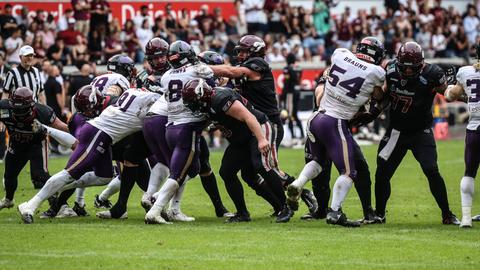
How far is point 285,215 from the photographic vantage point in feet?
33.3

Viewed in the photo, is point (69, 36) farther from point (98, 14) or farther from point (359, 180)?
point (359, 180)

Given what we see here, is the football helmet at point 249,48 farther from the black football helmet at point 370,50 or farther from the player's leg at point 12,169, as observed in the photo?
the player's leg at point 12,169

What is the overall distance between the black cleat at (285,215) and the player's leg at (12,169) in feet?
9.93

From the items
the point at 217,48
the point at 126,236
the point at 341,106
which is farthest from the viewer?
the point at 217,48

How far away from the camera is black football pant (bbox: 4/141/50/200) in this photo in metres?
11.2

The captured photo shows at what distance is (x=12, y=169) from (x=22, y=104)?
1.12m

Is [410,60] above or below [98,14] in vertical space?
above

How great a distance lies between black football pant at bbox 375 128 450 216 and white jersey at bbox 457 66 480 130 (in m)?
0.46

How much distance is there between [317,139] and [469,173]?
1479mm

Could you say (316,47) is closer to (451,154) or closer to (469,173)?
(451,154)

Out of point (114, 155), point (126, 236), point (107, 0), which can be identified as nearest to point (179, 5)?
point (107, 0)

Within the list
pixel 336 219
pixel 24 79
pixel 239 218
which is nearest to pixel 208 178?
pixel 239 218

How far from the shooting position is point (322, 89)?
10.3m

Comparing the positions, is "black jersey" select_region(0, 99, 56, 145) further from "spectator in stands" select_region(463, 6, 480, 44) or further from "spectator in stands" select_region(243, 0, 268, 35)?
"spectator in stands" select_region(463, 6, 480, 44)
